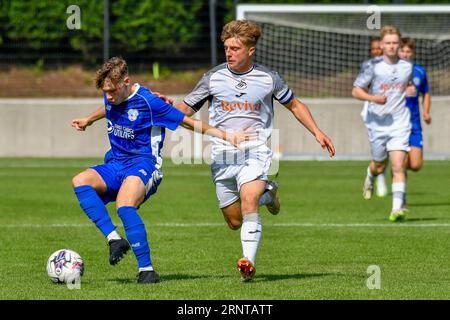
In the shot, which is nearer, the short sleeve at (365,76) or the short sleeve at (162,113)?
the short sleeve at (162,113)

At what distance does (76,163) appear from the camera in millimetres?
22859

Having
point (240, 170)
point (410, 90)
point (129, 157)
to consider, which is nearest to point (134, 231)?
point (129, 157)

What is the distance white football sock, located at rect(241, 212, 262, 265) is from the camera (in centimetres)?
827

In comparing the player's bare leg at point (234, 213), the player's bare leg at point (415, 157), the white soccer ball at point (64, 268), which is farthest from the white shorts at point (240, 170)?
the player's bare leg at point (415, 157)

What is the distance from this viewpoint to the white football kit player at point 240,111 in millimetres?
8609

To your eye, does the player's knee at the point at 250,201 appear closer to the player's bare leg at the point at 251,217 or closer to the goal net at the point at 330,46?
Answer: the player's bare leg at the point at 251,217

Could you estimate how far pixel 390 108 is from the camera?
13180 mm

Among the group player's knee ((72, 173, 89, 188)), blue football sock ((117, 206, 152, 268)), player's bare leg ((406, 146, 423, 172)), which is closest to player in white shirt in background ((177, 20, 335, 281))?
blue football sock ((117, 206, 152, 268))

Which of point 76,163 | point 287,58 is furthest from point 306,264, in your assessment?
point 287,58

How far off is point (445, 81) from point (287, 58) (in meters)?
3.53

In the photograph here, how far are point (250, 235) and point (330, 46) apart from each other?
17.2 m

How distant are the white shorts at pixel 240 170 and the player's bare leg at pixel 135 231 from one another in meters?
0.84

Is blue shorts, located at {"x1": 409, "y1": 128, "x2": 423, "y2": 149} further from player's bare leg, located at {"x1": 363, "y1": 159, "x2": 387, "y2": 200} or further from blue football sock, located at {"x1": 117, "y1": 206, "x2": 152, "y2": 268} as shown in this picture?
blue football sock, located at {"x1": 117, "y1": 206, "x2": 152, "y2": 268}
